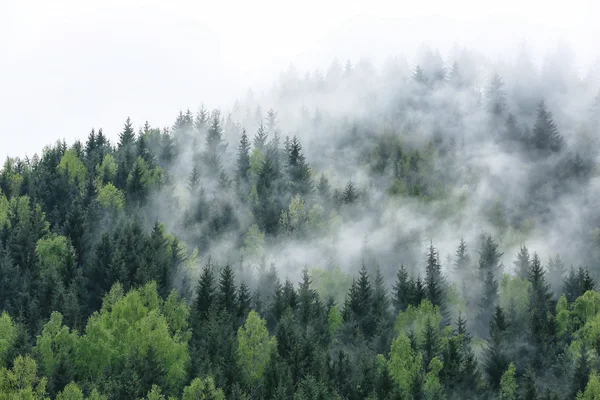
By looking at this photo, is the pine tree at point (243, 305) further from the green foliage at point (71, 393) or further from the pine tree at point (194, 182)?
the pine tree at point (194, 182)

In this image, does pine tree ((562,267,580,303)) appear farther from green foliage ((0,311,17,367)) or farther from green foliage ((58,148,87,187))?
green foliage ((58,148,87,187))

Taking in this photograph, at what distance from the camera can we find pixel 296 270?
136375 millimetres

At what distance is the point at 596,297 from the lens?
10300cm

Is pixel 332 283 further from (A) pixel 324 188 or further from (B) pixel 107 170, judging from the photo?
(B) pixel 107 170

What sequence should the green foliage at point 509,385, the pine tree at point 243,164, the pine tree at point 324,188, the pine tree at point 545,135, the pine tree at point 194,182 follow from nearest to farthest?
the green foliage at point 509,385
the pine tree at point 194,182
the pine tree at point 324,188
the pine tree at point 243,164
the pine tree at point 545,135

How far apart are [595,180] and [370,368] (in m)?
114

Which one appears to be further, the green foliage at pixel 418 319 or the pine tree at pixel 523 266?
Answer: the pine tree at pixel 523 266

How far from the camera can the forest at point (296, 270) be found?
78438 millimetres

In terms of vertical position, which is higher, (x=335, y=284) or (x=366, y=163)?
(x=366, y=163)

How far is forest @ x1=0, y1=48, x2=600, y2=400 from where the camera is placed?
257ft

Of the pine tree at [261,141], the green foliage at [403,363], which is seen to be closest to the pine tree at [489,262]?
the green foliage at [403,363]

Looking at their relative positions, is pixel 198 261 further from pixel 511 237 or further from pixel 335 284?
pixel 511 237

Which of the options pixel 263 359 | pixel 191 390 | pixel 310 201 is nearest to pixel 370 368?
pixel 263 359

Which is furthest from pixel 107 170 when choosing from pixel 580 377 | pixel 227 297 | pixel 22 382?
pixel 580 377
